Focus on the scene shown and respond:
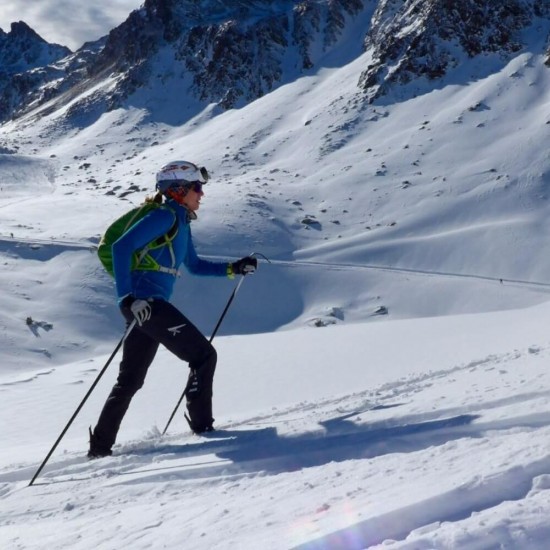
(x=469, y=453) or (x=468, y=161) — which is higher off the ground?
(x=468, y=161)

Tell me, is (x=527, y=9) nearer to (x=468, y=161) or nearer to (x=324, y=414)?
(x=468, y=161)

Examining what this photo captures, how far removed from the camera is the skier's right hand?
16.2 ft

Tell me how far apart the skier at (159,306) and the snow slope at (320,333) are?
283mm

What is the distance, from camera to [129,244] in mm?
4961

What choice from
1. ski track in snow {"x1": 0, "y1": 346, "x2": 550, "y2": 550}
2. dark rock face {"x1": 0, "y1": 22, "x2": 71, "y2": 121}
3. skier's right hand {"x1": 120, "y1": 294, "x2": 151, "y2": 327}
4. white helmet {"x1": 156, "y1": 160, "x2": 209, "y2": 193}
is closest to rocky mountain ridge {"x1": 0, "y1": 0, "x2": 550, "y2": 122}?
white helmet {"x1": 156, "y1": 160, "x2": 209, "y2": 193}

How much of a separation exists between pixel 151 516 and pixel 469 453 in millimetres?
1579

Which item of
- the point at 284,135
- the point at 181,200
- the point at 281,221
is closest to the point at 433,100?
the point at 284,135

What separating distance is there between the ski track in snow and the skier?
27 cm

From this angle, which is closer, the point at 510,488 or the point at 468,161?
the point at 510,488

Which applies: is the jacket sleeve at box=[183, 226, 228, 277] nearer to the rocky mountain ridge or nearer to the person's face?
the person's face

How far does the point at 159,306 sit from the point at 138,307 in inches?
10.1

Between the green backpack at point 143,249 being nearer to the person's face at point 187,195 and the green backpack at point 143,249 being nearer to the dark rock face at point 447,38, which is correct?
the person's face at point 187,195

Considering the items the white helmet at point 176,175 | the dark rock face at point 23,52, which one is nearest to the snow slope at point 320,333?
the white helmet at point 176,175

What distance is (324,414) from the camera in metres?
5.36
